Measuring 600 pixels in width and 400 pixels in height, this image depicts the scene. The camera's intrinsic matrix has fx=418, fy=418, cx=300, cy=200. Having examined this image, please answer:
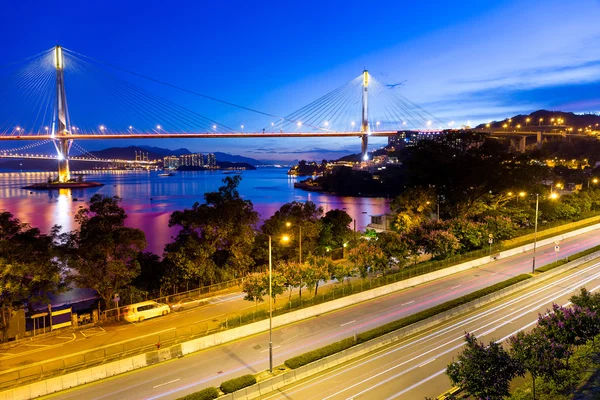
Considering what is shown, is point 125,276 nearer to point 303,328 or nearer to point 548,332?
point 303,328

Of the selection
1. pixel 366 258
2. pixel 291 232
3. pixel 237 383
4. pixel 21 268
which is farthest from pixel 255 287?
pixel 21 268

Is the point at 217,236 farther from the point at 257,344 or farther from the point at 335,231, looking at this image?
the point at 335,231

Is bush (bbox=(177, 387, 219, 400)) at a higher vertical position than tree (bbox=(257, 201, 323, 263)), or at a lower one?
lower

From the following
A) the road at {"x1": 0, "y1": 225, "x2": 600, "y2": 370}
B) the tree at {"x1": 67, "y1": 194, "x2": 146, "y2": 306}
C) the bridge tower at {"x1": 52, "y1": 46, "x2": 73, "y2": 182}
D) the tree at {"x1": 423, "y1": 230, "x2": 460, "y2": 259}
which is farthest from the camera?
the bridge tower at {"x1": 52, "y1": 46, "x2": 73, "y2": 182}

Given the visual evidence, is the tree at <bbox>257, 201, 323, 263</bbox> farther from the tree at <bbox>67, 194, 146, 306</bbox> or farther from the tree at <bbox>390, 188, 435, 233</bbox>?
the tree at <bbox>67, 194, 146, 306</bbox>

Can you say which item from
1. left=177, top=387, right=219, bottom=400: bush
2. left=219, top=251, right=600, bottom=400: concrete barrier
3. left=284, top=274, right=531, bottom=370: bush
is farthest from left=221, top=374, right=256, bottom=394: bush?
left=284, top=274, right=531, bottom=370: bush

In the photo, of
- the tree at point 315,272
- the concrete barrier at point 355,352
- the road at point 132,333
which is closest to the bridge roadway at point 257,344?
the road at point 132,333

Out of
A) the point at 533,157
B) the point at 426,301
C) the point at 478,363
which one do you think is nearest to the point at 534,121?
the point at 533,157
